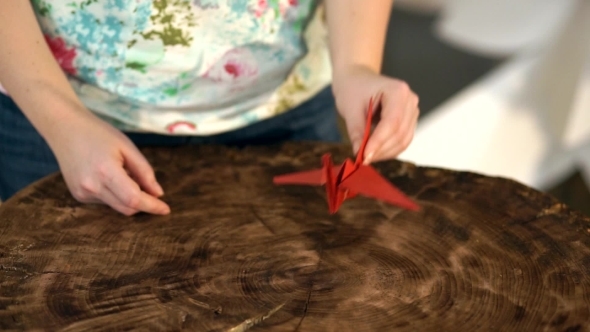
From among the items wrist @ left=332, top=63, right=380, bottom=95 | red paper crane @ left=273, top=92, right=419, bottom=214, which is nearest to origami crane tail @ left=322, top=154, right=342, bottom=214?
red paper crane @ left=273, top=92, right=419, bottom=214

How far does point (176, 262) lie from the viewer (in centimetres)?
71

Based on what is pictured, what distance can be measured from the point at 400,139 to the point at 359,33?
0.60ft

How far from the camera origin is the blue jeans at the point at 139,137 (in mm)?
932

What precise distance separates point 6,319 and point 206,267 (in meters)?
0.20

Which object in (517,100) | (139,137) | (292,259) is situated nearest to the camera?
(292,259)

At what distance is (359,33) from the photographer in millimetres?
902

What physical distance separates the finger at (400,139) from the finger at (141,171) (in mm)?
267

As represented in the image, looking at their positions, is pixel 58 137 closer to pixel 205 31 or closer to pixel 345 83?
pixel 205 31

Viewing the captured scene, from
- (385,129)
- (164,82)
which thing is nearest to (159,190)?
(164,82)

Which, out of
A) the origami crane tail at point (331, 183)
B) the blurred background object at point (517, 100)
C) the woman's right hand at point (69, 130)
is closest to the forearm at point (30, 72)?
the woman's right hand at point (69, 130)

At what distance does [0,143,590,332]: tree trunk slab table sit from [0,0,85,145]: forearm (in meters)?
0.10

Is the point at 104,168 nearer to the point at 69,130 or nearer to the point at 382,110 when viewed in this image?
the point at 69,130

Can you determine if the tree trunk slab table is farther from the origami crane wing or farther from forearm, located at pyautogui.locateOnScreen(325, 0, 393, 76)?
forearm, located at pyautogui.locateOnScreen(325, 0, 393, 76)

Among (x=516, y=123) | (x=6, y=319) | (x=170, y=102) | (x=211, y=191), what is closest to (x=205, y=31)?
(x=170, y=102)
